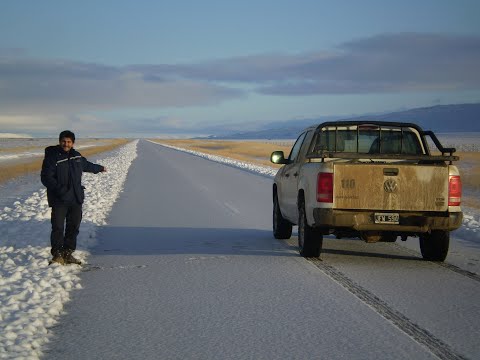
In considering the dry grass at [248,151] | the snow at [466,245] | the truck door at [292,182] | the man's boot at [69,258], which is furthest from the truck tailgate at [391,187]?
the dry grass at [248,151]

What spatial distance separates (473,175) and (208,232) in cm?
2655

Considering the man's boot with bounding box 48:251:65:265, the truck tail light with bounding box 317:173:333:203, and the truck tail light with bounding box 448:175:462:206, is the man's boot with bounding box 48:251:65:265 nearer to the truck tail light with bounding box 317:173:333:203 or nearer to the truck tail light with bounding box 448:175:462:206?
the truck tail light with bounding box 317:173:333:203

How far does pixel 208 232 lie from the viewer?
1192 cm

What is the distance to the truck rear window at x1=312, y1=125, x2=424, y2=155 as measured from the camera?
32.3ft

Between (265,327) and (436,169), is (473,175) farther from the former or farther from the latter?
(265,327)

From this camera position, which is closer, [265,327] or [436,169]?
[265,327]

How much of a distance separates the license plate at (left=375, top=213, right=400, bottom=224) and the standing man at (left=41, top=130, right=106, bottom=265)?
12.6 feet

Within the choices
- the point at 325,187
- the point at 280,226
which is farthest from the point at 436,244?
the point at 280,226

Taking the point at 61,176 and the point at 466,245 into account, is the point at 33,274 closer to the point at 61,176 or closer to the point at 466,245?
the point at 61,176

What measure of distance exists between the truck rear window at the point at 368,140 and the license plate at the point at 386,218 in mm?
1681

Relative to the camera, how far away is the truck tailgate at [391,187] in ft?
27.2

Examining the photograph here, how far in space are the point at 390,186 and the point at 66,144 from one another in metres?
4.17

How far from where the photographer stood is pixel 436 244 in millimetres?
9016

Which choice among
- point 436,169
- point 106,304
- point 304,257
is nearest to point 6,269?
point 106,304
